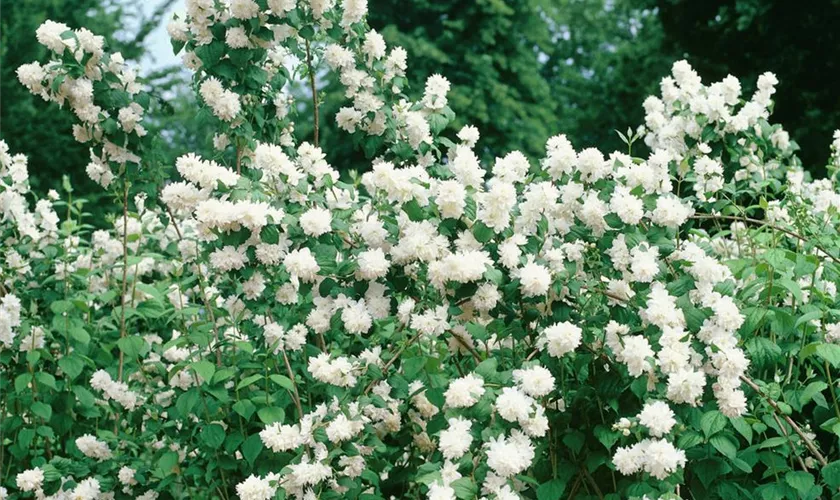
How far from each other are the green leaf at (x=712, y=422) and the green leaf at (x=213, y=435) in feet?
4.82

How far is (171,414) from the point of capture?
11.6 feet

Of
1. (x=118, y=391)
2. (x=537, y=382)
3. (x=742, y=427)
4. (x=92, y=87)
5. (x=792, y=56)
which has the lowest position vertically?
(x=742, y=427)

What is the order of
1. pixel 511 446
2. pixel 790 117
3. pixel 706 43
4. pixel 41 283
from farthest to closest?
pixel 706 43
pixel 790 117
pixel 41 283
pixel 511 446

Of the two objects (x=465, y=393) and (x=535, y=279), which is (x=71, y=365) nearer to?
(x=465, y=393)

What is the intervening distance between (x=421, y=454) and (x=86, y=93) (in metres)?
1.70

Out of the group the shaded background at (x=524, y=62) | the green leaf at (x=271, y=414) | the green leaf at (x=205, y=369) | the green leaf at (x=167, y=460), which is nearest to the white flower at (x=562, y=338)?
the green leaf at (x=271, y=414)

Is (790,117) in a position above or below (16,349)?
above

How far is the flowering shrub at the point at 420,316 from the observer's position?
2.86 meters

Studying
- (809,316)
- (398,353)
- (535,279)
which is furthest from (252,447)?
(809,316)

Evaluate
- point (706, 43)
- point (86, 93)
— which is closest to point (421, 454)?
point (86, 93)

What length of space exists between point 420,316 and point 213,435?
0.86 meters

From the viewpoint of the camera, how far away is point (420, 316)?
2922 millimetres

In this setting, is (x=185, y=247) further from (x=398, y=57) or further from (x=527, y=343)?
(x=527, y=343)

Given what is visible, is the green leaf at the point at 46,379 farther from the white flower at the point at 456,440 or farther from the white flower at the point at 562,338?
the white flower at the point at 562,338
